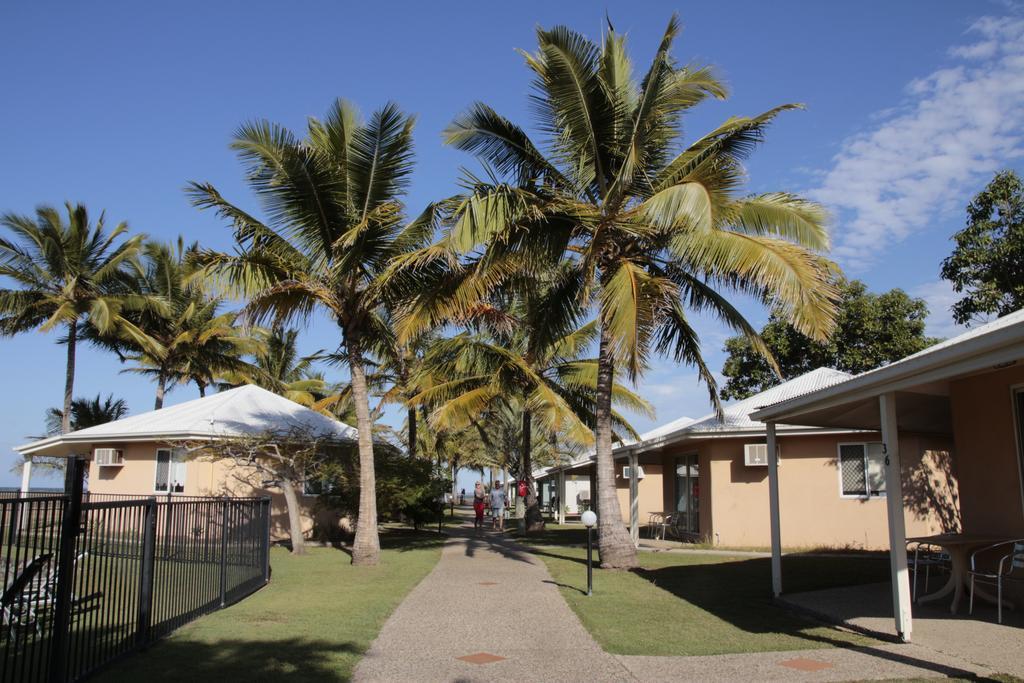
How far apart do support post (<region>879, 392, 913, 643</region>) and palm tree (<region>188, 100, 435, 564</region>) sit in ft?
29.4

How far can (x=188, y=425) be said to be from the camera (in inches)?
791

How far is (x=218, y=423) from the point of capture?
19.9 metres

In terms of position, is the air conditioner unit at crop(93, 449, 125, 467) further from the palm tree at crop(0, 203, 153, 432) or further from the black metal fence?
the black metal fence

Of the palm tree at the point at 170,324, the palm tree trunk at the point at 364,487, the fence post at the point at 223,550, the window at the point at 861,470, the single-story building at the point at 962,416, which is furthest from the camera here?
the palm tree at the point at 170,324

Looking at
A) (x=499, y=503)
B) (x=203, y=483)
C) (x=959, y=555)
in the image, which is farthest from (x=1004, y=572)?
(x=499, y=503)

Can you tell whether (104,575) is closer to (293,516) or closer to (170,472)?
(293,516)

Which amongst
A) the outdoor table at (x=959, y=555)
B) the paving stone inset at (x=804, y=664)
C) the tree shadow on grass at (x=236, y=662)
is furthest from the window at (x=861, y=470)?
the tree shadow on grass at (x=236, y=662)

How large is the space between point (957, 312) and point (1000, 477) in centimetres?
1384

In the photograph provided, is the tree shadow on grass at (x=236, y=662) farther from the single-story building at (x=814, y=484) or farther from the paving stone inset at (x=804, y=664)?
the single-story building at (x=814, y=484)

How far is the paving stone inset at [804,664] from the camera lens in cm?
679

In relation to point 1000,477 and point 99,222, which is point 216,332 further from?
point 1000,477

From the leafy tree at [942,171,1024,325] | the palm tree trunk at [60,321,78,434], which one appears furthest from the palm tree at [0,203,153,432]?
the leafy tree at [942,171,1024,325]

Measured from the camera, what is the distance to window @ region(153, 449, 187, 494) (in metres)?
20.6

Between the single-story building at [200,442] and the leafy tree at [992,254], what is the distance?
55.6 feet
